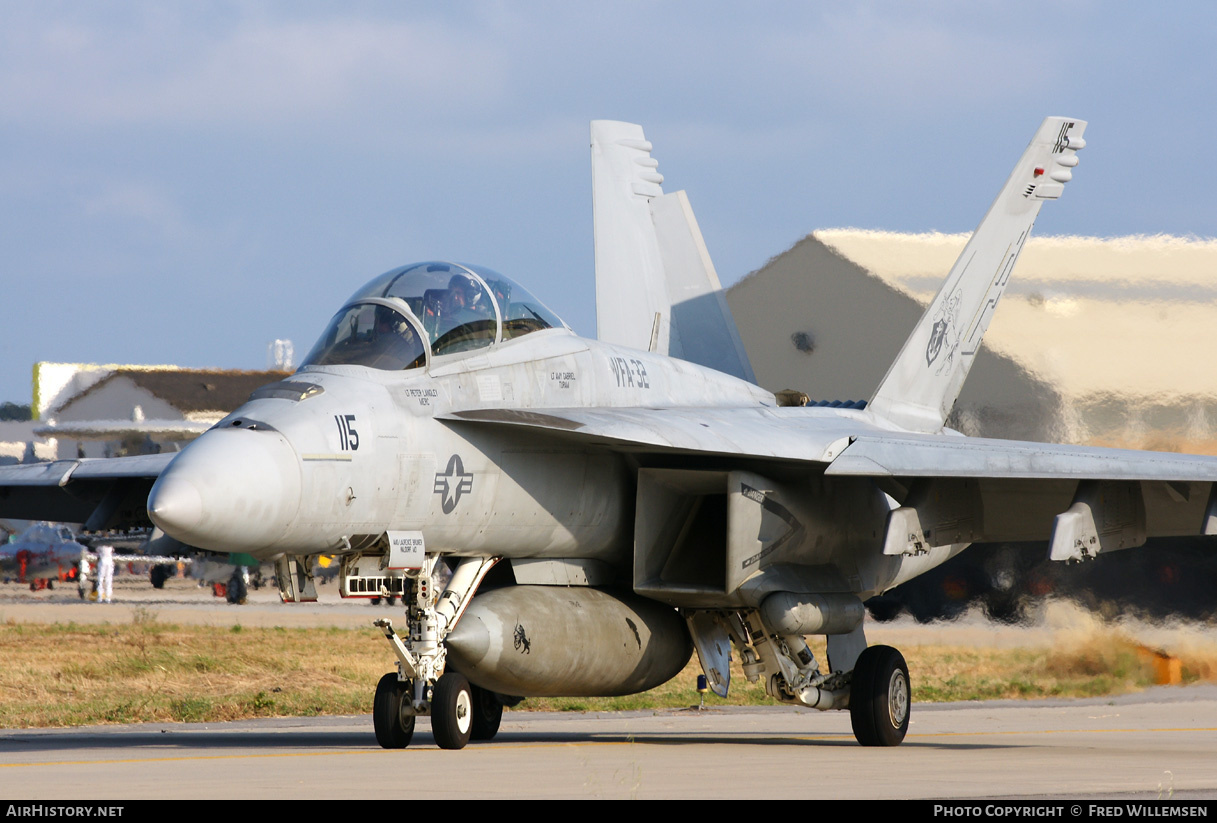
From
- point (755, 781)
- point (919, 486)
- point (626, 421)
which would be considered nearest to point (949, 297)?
point (919, 486)

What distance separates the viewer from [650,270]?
53.1 ft

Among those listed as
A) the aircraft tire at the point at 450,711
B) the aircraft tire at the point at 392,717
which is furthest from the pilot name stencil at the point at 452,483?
the aircraft tire at the point at 392,717

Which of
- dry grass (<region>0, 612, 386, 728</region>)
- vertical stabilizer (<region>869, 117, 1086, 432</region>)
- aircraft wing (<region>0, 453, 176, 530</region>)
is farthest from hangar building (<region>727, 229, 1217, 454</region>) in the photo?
aircraft wing (<region>0, 453, 176, 530</region>)

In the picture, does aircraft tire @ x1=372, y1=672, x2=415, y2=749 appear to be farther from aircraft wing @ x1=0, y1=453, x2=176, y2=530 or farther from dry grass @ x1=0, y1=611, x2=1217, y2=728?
dry grass @ x1=0, y1=611, x2=1217, y2=728

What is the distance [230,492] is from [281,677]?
10.1m

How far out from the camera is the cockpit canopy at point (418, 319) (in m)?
9.46

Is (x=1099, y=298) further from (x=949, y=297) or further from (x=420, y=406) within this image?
(x=420, y=406)

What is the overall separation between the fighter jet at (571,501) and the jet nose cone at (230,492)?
2 centimetres

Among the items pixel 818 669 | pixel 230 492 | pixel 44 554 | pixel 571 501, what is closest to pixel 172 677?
pixel 571 501

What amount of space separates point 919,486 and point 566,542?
2715 millimetres

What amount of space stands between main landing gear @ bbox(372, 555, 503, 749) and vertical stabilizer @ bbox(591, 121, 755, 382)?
6.04 metres

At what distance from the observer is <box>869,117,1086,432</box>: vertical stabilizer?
547 inches

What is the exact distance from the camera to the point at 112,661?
58.6 ft

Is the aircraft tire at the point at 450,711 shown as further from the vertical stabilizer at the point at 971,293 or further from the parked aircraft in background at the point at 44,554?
the parked aircraft in background at the point at 44,554
